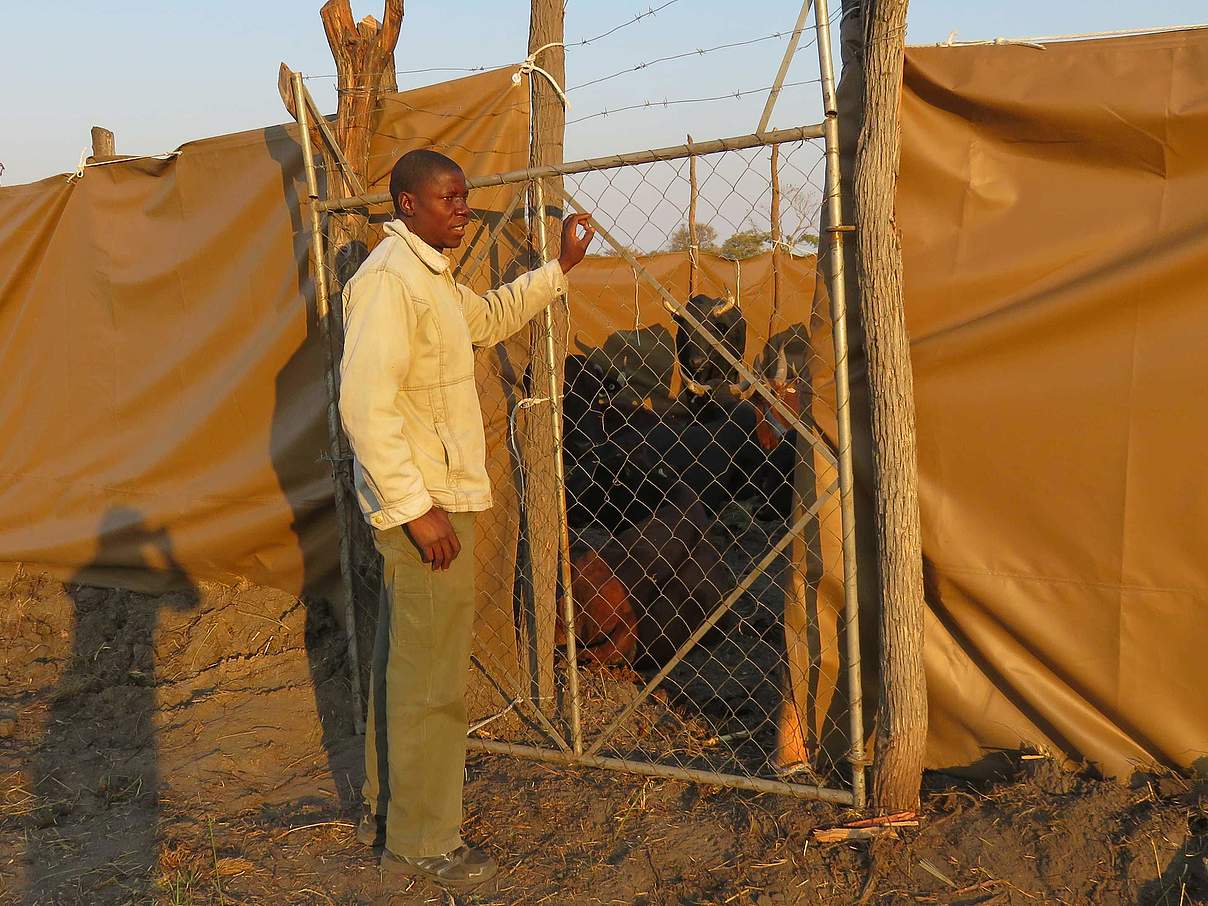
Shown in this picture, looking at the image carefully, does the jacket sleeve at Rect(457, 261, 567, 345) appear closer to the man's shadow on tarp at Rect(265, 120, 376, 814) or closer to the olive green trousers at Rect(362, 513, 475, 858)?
the olive green trousers at Rect(362, 513, 475, 858)

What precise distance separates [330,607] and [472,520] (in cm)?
194

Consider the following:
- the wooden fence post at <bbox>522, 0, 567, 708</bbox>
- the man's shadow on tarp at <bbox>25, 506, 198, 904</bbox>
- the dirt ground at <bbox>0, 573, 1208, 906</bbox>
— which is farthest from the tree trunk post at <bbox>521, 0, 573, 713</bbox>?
the man's shadow on tarp at <bbox>25, 506, 198, 904</bbox>

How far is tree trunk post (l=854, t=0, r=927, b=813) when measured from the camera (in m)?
3.01

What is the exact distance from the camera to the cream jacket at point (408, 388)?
9.02 ft

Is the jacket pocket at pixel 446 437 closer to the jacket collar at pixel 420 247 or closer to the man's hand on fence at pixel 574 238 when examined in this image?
the jacket collar at pixel 420 247

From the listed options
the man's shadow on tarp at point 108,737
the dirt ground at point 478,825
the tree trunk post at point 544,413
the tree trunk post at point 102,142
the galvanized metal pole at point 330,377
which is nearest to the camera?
the dirt ground at point 478,825

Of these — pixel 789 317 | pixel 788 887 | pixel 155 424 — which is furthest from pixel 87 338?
pixel 789 317

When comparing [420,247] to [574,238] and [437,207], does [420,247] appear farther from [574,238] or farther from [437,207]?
[574,238]

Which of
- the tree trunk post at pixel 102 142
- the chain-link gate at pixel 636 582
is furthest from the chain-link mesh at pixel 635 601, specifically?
the tree trunk post at pixel 102 142

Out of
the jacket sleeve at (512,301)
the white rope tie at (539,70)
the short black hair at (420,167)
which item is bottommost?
the jacket sleeve at (512,301)

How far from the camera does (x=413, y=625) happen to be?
3000mm

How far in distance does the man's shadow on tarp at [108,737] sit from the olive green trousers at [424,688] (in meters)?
0.82

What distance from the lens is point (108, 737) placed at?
425cm

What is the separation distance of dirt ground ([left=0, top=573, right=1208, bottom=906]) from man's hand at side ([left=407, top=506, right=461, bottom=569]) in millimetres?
995
